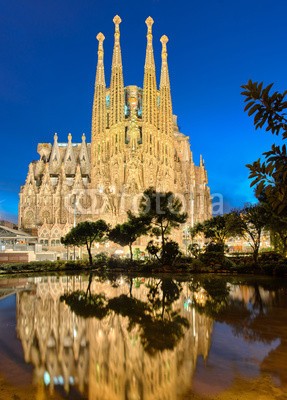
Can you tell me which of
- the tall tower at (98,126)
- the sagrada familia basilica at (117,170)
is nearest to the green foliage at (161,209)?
the sagrada familia basilica at (117,170)

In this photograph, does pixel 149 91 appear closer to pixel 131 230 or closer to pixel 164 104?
pixel 164 104

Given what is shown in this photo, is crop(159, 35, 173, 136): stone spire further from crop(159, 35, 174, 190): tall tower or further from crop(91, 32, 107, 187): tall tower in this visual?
crop(91, 32, 107, 187): tall tower

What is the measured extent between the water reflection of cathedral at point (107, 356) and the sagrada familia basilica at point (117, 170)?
207 feet

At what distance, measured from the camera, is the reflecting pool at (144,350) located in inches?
203

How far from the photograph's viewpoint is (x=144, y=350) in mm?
7016

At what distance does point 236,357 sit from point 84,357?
2.83 m

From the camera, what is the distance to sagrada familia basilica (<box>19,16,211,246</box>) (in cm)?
7494

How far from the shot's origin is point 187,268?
30828 millimetres

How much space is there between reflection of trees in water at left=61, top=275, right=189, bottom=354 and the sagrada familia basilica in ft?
→ 190

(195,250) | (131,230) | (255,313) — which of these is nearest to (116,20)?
(131,230)

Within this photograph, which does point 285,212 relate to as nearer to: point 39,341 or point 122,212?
point 39,341

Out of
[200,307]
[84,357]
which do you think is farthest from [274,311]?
[84,357]

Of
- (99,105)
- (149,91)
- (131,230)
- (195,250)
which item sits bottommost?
(195,250)

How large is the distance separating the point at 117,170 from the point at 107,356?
69.9 metres
